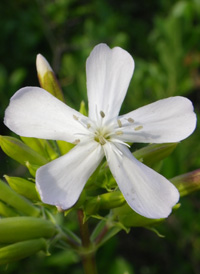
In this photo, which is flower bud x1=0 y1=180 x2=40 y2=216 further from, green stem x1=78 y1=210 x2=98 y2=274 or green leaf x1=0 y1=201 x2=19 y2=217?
green stem x1=78 y1=210 x2=98 y2=274

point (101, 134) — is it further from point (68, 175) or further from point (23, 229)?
point (23, 229)

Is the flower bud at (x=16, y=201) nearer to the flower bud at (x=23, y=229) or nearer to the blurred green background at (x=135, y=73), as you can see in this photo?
the flower bud at (x=23, y=229)

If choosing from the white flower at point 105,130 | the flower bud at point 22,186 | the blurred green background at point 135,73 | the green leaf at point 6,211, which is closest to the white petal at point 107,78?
the white flower at point 105,130

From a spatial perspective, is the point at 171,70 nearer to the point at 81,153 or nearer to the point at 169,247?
the point at 169,247

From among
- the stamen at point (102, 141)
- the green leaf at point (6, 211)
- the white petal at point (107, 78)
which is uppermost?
the white petal at point (107, 78)

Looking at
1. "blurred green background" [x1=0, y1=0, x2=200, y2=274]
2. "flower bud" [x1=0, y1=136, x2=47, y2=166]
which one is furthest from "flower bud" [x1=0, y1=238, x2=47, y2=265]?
"blurred green background" [x1=0, y1=0, x2=200, y2=274]
